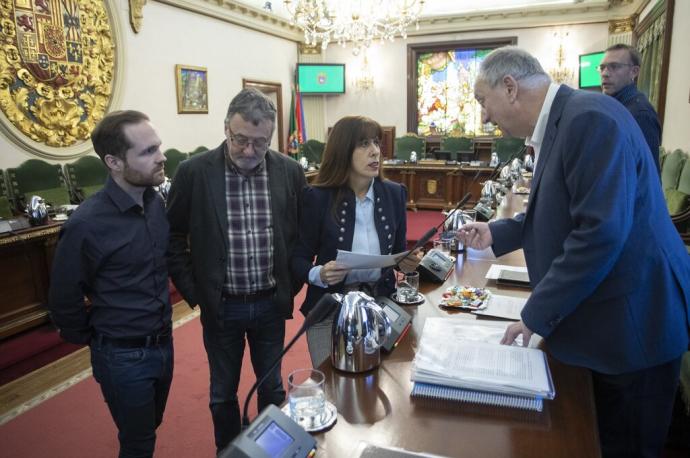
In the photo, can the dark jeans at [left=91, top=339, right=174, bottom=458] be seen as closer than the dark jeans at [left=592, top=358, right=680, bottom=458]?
No

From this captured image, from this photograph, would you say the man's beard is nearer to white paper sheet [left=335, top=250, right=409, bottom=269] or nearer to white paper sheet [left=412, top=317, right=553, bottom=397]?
white paper sheet [left=335, top=250, right=409, bottom=269]

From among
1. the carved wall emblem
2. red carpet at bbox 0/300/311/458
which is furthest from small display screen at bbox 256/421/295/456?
the carved wall emblem

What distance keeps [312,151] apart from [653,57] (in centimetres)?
528

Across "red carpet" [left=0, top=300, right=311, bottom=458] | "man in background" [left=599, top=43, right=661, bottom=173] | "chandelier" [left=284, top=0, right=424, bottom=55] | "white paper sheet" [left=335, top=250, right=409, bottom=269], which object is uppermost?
"chandelier" [left=284, top=0, right=424, bottom=55]

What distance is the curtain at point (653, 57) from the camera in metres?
5.88

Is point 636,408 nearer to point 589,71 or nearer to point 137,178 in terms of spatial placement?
point 137,178

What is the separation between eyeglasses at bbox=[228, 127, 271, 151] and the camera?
165cm

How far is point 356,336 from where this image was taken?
49.9 inches

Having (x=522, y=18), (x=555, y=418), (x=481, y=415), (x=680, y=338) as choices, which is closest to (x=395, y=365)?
(x=481, y=415)

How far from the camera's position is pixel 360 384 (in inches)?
48.9

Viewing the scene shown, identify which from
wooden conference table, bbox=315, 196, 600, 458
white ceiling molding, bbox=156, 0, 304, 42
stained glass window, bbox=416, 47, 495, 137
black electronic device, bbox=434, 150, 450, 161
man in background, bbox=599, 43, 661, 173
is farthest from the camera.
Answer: stained glass window, bbox=416, 47, 495, 137

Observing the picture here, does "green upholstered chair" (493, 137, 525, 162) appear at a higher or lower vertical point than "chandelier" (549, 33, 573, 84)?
lower

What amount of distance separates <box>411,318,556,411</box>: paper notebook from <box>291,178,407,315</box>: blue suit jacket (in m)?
0.53

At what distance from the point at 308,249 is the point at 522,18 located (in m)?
8.83
